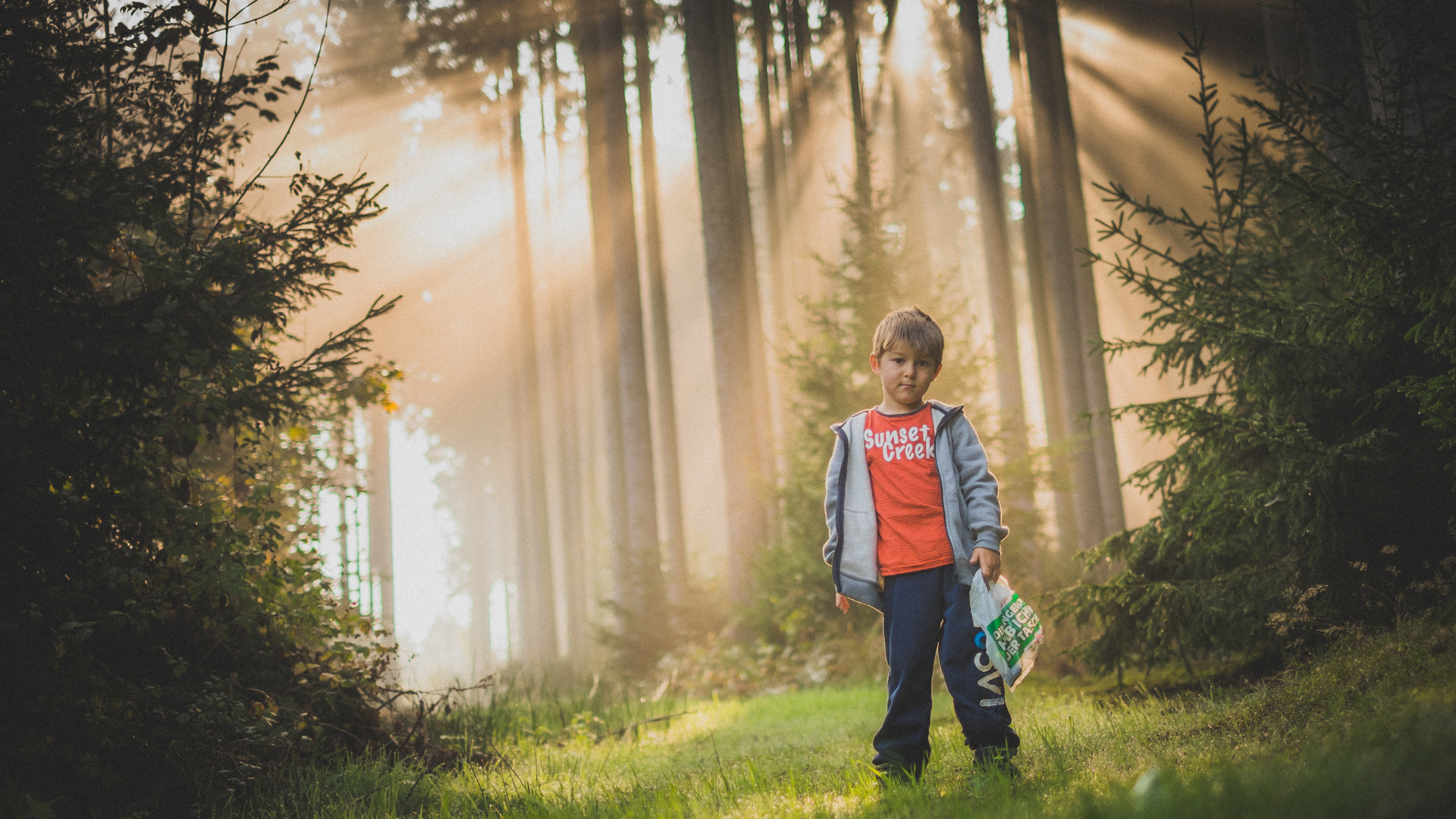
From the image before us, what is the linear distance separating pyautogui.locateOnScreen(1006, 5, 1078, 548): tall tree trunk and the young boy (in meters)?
11.7

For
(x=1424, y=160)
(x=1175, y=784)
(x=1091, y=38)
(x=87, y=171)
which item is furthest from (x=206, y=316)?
(x=1091, y=38)

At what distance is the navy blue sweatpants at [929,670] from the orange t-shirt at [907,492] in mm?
78

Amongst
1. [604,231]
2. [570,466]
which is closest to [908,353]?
[604,231]

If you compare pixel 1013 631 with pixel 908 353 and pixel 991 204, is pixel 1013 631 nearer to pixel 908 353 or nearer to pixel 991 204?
pixel 908 353

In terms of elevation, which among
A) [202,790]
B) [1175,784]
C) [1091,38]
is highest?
[1091,38]

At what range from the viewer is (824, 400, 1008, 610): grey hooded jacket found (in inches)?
137

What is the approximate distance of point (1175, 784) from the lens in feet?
7.23

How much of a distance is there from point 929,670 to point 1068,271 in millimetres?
12018

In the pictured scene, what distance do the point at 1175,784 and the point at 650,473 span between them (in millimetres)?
13345

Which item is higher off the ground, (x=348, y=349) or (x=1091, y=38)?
(x=1091, y=38)

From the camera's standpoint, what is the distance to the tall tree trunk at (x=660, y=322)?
16.0 m

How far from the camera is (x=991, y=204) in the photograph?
1555cm

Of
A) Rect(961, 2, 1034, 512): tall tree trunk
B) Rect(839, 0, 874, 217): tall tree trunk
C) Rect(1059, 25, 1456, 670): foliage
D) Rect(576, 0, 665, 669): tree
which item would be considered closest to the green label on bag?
Rect(1059, 25, 1456, 670): foliage

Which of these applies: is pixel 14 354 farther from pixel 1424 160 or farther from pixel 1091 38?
pixel 1091 38
